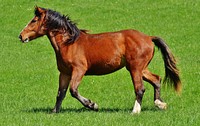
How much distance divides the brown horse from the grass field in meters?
0.61

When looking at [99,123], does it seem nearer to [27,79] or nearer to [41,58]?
[27,79]

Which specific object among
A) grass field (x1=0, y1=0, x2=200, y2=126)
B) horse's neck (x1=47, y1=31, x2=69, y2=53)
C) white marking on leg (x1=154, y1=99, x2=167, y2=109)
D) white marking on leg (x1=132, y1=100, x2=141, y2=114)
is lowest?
grass field (x1=0, y1=0, x2=200, y2=126)

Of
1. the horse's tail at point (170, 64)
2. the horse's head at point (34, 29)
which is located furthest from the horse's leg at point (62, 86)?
the horse's tail at point (170, 64)

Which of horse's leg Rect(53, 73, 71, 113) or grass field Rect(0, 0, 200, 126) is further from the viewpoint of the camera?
horse's leg Rect(53, 73, 71, 113)

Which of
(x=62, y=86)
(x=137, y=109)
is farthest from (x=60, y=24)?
(x=137, y=109)

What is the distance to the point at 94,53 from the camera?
12.4 metres

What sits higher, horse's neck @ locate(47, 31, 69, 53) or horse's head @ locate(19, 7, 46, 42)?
horse's head @ locate(19, 7, 46, 42)

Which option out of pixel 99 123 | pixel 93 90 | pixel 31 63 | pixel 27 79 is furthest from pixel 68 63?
pixel 31 63

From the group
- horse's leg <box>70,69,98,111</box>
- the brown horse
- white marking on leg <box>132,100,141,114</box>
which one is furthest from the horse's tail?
horse's leg <box>70,69,98,111</box>

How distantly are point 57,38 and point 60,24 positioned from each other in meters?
0.31

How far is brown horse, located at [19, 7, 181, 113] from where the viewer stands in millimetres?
12250

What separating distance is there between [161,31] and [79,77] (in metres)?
19.2

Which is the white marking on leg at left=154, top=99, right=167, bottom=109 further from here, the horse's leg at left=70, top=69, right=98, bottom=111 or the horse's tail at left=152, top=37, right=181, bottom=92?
the horse's leg at left=70, top=69, right=98, bottom=111

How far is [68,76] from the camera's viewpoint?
501 inches
